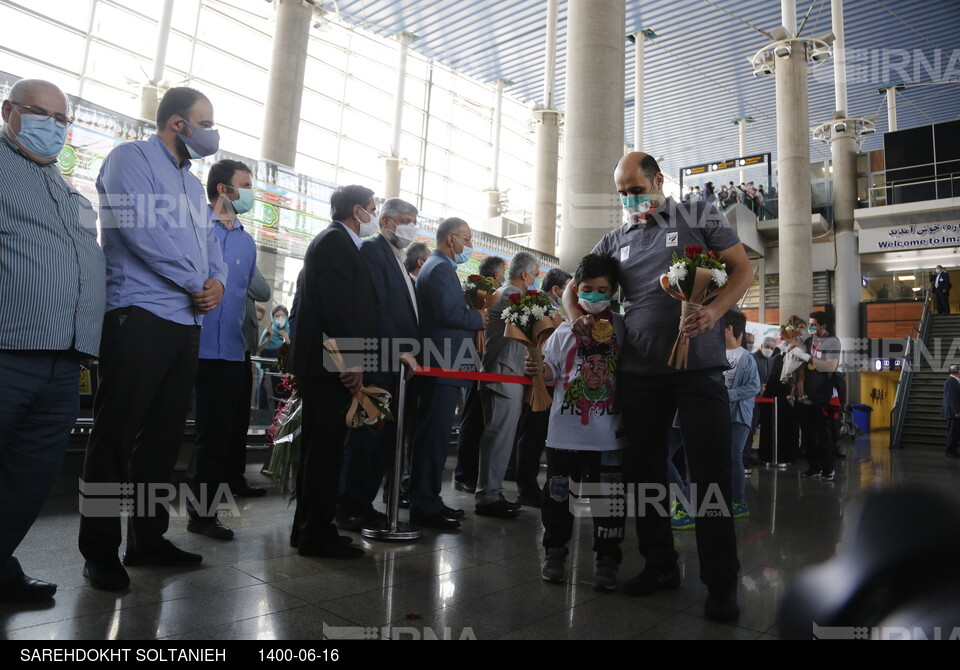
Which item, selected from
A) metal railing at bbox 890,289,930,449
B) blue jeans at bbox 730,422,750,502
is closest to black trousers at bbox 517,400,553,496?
blue jeans at bbox 730,422,750,502

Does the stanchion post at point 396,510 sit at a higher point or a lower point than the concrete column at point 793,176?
lower

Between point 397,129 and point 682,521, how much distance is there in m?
18.6

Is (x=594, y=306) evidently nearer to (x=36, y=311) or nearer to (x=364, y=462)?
(x=364, y=462)

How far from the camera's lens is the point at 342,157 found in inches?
857

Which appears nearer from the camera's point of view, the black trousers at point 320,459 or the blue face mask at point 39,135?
the blue face mask at point 39,135

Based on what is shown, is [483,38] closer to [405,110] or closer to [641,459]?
[405,110]

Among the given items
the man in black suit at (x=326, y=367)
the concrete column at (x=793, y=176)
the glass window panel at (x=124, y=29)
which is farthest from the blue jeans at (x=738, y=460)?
the glass window panel at (x=124, y=29)

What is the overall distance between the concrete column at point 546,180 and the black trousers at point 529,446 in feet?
43.2

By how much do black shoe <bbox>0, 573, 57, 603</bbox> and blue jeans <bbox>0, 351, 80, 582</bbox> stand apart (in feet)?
0.08

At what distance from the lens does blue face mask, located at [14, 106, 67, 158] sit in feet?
7.29

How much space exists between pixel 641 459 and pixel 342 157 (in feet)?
69.3

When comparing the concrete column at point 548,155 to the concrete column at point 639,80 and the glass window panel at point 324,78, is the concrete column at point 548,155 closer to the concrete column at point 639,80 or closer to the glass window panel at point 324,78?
the concrete column at point 639,80

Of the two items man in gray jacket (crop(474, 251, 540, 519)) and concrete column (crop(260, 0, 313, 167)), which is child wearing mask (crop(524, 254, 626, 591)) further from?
concrete column (crop(260, 0, 313, 167))

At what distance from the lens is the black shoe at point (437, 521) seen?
11.7 feet
